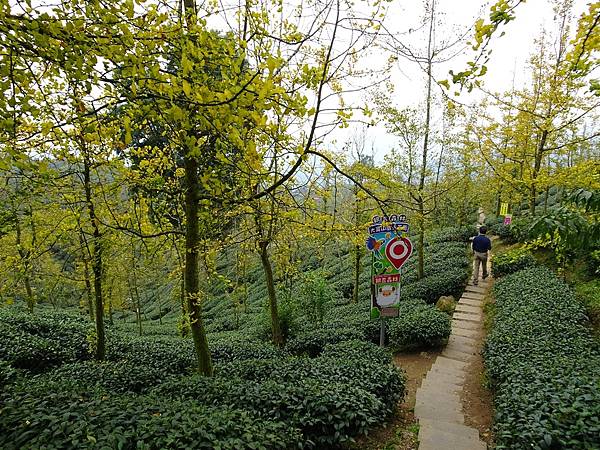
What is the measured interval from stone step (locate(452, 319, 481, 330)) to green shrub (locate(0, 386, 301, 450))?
6.35 metres

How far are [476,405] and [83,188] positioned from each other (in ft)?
24.8

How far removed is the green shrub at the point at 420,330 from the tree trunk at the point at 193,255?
434 cm

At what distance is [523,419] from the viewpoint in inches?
141

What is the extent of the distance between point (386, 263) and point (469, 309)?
16.4 ft

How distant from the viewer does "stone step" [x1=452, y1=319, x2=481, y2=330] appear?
873 centimetres

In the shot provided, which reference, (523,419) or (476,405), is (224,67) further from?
(476,405)

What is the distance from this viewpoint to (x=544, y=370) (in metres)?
4.62

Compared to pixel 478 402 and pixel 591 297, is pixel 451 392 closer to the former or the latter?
pixel 478 402

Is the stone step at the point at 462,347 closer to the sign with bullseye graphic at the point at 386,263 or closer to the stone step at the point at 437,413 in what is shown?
the sign with bullseye graphic at the point at 386,263

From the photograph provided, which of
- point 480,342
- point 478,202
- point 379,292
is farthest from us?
point 478,202

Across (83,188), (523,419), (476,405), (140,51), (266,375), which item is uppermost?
(140,51)

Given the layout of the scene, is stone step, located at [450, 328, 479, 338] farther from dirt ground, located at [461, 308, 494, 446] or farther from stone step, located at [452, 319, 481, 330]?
dirt ground, located at [461, 308, 494, 446]

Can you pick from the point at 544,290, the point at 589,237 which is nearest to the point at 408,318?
the point at 544,290

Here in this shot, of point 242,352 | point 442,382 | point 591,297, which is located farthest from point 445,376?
point 242,352
